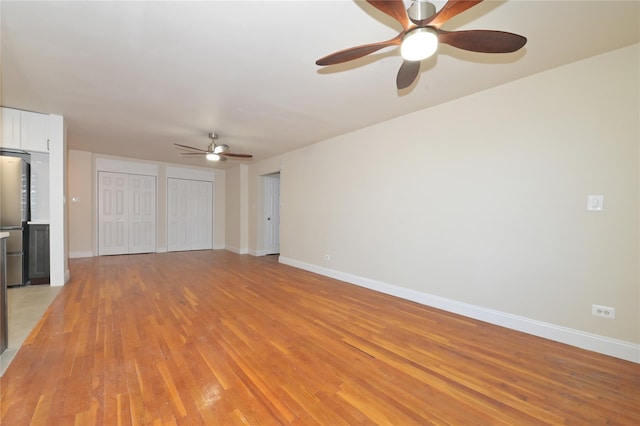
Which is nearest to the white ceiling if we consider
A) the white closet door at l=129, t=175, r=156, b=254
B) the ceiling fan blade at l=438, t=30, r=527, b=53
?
the ceiling fan blade at l=438, t=30, r=527, b=53

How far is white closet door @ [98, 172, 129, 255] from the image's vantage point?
6.72 meters

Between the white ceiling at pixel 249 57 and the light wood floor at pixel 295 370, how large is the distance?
251 cm

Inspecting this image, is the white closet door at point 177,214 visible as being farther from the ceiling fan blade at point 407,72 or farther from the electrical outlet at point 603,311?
the electrical outlet at point 603,311

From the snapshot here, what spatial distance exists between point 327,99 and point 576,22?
7.31ft

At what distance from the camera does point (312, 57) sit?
7.93 feet

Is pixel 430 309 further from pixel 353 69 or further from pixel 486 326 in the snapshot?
pixel 353 69

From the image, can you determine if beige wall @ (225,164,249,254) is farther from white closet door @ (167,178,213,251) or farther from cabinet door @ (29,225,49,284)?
cabinet door @ (29,225,49,284)

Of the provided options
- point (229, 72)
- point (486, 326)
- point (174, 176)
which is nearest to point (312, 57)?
point (229, 72)

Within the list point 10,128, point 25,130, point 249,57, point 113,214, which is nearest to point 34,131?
point 25,130

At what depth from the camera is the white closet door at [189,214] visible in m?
7.73

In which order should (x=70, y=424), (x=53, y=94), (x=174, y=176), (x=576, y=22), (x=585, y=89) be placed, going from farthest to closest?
(x=174, y=176) → (x=53, y=94) → (x=585, y=89) → (x=576, y=22) → (x=70, y=424)

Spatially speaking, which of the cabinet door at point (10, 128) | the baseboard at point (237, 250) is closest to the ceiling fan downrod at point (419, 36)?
the cabinet door at point (10, 128)

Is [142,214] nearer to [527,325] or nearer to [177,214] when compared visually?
[177,214]

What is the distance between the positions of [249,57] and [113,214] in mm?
6637
